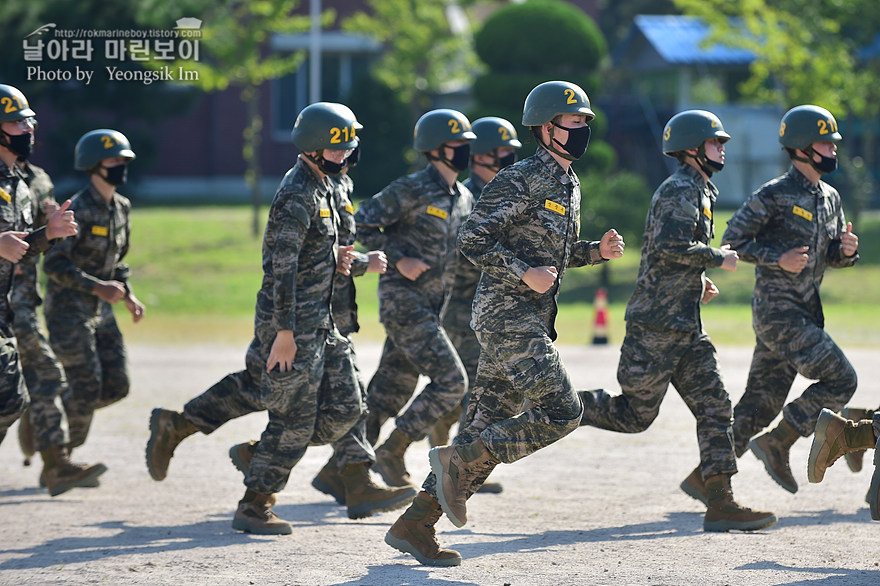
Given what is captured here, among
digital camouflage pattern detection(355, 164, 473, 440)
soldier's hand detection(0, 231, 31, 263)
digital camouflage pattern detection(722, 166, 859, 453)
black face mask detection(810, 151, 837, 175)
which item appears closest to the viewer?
soldier's hand detection(0, 231, 31, 263)

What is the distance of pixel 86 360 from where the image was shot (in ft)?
28.4

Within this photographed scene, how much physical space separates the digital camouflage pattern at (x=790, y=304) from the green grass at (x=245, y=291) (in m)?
9.24

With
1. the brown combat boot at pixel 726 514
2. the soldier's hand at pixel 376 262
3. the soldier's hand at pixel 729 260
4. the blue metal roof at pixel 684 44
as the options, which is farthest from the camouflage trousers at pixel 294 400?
the blue metal roof at pixel 684 44

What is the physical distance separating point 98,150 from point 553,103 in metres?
3.59

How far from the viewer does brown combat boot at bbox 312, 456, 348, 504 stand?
8.09 meters

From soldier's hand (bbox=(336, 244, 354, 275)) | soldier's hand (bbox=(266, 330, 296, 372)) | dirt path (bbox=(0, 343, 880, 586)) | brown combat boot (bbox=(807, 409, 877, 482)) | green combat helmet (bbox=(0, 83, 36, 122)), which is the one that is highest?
green combat helmet (bbox=(0, 83, 36, 122))

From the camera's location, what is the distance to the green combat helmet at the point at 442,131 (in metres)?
8.45

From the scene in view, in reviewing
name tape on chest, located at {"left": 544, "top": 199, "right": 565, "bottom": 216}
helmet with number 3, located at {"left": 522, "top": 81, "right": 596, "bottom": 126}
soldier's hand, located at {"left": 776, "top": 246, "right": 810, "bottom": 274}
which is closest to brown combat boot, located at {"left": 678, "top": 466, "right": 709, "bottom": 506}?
soldier's hand, located at {"left": 776, "top": 246, "right": 810, "bottom": 274}

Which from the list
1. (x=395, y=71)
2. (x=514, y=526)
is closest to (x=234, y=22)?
(x=395, y=71)

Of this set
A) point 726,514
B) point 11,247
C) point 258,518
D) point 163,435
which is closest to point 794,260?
point 726,514

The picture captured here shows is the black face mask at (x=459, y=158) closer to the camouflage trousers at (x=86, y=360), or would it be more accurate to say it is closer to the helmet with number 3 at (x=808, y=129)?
the helmet with number 3 at (x=808, y=129)

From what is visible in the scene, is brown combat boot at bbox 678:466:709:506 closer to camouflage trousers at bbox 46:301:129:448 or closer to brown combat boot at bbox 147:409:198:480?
brown combat boot at bbox 147:409:198:480

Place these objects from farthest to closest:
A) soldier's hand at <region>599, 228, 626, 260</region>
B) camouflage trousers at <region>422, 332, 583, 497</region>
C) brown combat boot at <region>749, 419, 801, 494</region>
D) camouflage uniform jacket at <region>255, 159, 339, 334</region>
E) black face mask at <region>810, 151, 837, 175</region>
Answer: black face mask at <region>810, 151, 837, 175</region>, brown combat boot at <region>749, 419, 801, 494</region>, camouflage uniform jacket at <region>255, 159, 339, 334</region>, soldier's hand at <region>599, 228, 626, 260</region>, camouflage trousers at <region>422, 332, 583, 497</region>

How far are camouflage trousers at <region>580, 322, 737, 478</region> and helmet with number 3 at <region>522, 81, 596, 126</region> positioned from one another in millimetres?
1535
